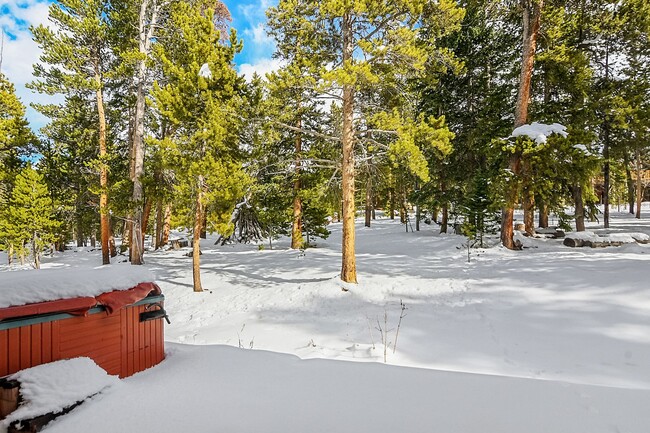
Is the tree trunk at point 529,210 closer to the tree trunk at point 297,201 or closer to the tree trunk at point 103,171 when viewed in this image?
the tree trunk at point 297,201

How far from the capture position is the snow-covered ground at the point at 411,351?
10.00 feet

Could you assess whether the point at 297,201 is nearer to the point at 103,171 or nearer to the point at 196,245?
the point at 196,245

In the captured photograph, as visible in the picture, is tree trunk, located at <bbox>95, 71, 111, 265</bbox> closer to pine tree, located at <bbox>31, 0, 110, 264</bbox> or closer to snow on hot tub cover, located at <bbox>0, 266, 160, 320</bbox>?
pine tree, located at <bbox>31, 0, 110, 264</bbox>

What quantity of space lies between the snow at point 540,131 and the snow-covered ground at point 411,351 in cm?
411

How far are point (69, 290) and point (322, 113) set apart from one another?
14.1 meters

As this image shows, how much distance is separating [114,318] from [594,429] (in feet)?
16.7

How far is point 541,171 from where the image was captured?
1248cm

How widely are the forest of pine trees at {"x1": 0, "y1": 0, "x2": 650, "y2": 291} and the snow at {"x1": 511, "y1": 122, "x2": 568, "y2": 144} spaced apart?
0.72ft

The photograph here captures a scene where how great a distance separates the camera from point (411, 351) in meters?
5.98

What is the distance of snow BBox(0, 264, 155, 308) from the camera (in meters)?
3.12

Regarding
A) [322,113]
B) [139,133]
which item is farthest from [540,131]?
[139,133]

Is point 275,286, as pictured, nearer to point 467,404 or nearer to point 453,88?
point 467,404

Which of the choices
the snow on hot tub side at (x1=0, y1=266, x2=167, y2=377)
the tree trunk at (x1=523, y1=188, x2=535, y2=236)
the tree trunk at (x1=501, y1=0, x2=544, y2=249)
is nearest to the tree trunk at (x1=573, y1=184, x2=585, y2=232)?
the tree trunk at (x1=523, y1=188, x2=535, y2=236)

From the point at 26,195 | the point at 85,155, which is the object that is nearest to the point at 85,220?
the point at 26,195
